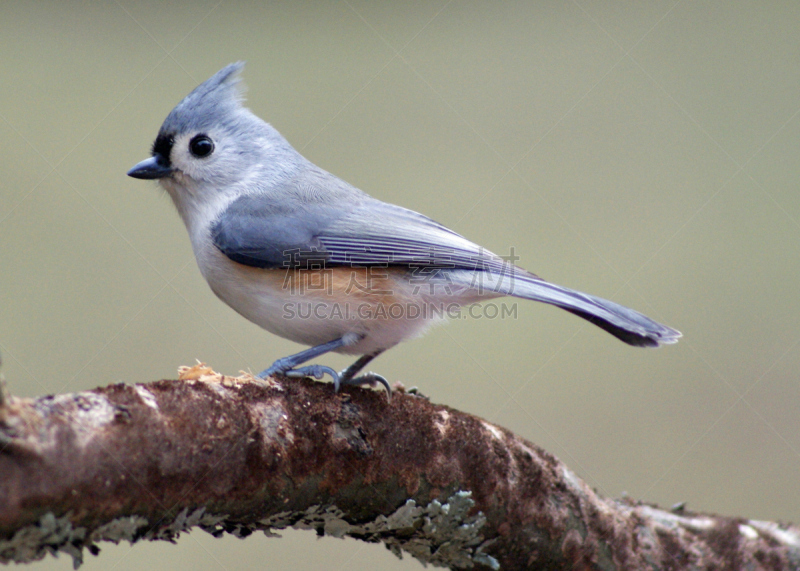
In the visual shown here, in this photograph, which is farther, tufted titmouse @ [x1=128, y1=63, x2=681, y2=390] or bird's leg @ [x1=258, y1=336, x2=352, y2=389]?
tufted titmouse @ [x1=128, y1=63, x2=681, y2=390]

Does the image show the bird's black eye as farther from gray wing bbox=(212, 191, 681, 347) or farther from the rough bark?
the rough bark

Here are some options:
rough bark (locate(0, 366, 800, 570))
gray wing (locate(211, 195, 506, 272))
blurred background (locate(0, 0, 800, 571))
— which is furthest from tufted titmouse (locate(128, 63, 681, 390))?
blurred background (locate(0, 0, 800, 571))

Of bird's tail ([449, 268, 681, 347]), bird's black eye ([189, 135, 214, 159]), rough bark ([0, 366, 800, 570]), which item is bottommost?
rough bark ([0, 366, 800, 570])

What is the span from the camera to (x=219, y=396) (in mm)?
1173

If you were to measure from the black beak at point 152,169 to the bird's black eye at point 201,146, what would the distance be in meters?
0.10

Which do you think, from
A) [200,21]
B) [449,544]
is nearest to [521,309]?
[449,544]

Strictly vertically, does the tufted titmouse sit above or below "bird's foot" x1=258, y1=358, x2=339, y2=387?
above

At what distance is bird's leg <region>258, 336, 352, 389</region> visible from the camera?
5.00ft

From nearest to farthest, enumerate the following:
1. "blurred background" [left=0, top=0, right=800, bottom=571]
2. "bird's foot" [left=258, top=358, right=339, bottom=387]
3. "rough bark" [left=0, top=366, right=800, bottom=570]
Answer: "rough bark" [left=0, top=366, right=800, bottom=570]
"bird's foot" [left=258, top=358, right=339, bottom=387]
"blurred background" [left=0, top=0, right=800, bottom=571]

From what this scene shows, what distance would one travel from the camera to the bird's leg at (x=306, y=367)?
1524 mm

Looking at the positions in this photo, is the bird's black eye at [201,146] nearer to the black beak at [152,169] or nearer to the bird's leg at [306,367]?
the black beak at [152,169]

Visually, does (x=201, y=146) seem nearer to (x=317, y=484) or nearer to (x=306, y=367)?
(x=306, y=367)

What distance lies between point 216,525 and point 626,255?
3.05 meters

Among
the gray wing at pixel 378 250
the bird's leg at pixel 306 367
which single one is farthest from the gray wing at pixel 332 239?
the bird's leg at pixel 306 367
